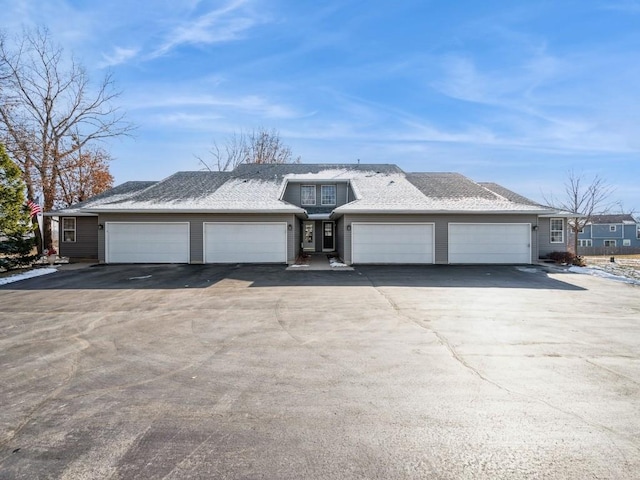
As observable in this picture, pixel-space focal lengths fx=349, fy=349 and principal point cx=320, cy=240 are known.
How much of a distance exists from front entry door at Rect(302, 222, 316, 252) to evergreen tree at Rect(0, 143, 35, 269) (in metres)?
13.5

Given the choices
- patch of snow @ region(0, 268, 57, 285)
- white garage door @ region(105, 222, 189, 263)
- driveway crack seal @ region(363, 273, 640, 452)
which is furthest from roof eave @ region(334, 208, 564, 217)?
patch of snow @ region(0, 268, 57, 285)

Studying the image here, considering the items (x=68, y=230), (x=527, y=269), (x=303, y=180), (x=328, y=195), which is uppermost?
(x=303, y=180)

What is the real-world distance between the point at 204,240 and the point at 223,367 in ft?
41.0

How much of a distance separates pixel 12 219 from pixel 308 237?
14.3 metres

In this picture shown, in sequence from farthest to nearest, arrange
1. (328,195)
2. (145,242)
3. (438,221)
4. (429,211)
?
(328,195) < (145,242) < (438,221) < (429,211)

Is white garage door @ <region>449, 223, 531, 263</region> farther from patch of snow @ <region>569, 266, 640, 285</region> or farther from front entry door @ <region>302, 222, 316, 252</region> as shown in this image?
front entry door @ <region>302, 222, 316, 252</region>

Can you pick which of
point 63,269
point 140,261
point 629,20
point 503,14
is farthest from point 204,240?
point 629,20

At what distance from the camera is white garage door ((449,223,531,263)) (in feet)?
53.1

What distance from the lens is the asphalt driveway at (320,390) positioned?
8.51 feet

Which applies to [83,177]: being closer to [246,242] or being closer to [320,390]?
[246,242]

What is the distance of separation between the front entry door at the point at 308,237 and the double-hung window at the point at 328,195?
1.67m

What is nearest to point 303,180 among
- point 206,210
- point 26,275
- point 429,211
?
point 206,210

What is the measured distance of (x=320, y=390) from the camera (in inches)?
149

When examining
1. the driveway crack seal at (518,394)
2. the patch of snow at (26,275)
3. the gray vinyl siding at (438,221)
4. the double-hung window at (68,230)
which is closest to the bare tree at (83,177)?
the double-hung window at (68,230)
